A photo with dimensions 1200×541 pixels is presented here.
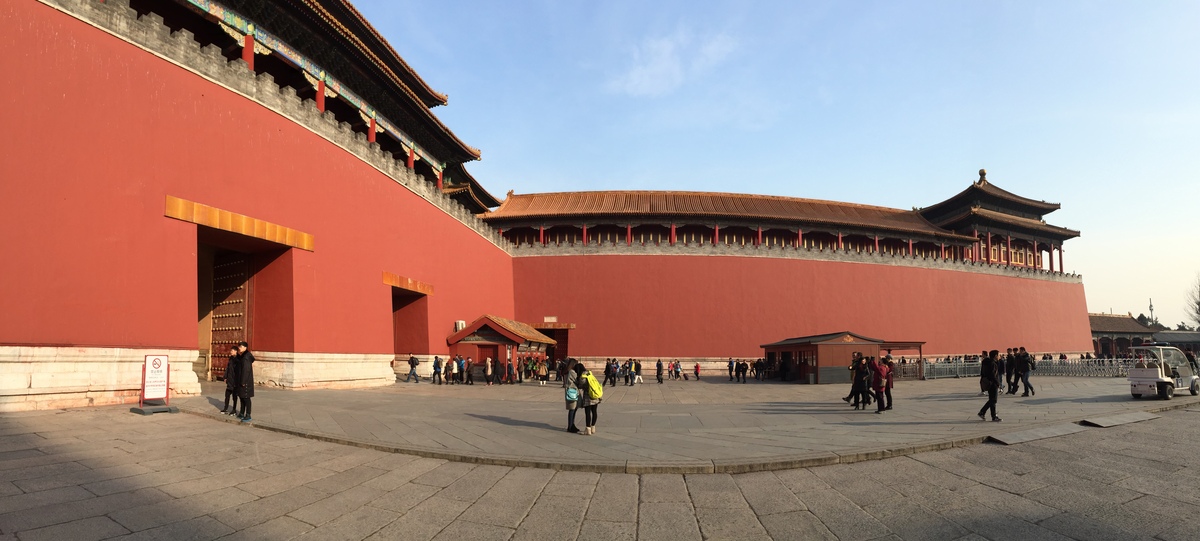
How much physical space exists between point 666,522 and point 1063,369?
83.0 ft

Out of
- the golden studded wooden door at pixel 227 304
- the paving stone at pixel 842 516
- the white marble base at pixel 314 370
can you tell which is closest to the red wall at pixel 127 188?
the white marble base at pixel 314 370

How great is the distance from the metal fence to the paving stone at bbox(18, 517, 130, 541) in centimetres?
2422

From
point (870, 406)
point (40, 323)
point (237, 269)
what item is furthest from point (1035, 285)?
point (40, 323)

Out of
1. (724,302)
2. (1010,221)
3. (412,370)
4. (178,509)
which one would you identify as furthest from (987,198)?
(178,509)

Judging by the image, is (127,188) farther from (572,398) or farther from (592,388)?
(592,388)

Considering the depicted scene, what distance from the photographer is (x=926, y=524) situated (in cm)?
425

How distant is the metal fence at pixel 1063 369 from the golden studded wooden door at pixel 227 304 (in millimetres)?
22383

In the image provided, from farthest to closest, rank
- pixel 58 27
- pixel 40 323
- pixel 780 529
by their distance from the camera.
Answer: pixel 58 27
pixel 40 323
pixel 780 529

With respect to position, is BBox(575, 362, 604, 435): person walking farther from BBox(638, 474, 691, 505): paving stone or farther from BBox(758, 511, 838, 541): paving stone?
BBox(758, 511, 838, 541): paving stone

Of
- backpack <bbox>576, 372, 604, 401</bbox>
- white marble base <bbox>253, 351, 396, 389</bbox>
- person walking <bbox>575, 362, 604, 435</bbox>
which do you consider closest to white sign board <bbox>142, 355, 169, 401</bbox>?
white marble base <bbox>253, 351, 396, 389</bbox>

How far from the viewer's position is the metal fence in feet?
70.3

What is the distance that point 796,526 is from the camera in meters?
4.25

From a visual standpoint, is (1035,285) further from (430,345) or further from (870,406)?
(430,345)

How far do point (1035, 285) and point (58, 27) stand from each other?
40.5 meters
